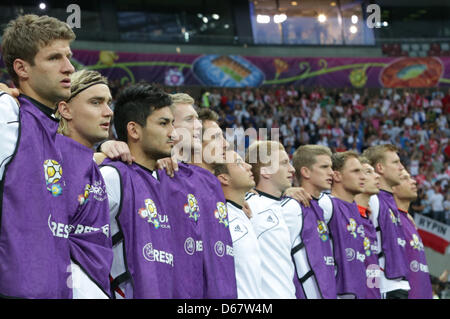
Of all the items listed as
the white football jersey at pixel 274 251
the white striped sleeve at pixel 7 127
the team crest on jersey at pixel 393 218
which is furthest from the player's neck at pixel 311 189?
the white striped sleeve at pixel 7 127

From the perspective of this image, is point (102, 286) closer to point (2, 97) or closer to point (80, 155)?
point (80, 155)

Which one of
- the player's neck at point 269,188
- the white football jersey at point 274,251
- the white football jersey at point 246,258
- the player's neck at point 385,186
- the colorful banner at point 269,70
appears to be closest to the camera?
the white football jersey at point 246,258

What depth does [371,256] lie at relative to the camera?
20.7 feet

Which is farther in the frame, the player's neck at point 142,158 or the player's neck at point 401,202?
the player's neck at point 401,202

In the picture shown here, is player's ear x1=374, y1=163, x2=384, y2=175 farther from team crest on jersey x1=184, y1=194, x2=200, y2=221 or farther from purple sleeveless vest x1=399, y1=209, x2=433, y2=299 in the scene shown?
team crest on jersey x1=184, y1=194, x2=200, y2=221

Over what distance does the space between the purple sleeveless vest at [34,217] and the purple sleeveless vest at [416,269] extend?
15.5 ft

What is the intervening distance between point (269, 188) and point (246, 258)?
3.68ft

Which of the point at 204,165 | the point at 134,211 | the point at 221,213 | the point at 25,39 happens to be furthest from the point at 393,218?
the point at 25,39

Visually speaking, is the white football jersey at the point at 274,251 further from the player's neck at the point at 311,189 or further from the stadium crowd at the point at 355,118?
the stadium crowd at the point at 355,118

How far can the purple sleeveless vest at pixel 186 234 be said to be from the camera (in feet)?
12.7

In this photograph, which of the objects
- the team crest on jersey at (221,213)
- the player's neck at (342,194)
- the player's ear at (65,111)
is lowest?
the player's neck at (342,194)
